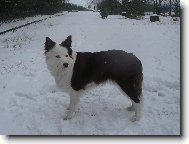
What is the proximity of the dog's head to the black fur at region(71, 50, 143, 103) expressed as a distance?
266 mm

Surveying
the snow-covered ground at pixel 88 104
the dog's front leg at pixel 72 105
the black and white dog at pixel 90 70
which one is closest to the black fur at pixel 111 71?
the black and white dog at pixel 90 70

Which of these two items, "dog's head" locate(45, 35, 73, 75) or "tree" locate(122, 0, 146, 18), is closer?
"dog's head" locate(45, 35, 73, 75)

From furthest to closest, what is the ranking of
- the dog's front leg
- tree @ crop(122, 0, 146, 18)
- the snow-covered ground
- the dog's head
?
1. tree @ crop(122, 0, 146, 18)
2. the dog's front leg
3. the dog's head
4. the snow-covered ground

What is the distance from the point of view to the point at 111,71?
5.52 meters

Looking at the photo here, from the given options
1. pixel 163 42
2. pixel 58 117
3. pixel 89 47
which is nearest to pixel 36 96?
pixel 58 117

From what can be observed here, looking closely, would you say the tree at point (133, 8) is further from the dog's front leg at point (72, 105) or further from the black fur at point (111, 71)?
the dog's front leg at point (72, 105)

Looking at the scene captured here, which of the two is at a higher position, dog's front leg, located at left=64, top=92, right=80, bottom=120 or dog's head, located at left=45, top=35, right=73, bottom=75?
dog's head, located at left=45, top=35, right=73, bottom=75

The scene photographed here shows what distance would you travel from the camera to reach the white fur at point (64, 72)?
539 centimetres

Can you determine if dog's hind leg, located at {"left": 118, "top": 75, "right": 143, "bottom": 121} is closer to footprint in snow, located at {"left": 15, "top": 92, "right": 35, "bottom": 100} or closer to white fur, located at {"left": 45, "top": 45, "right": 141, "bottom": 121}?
white fur, located at {"left": 45, "top": 45, "right": 141, "bottom": 121}

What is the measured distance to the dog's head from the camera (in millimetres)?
5348

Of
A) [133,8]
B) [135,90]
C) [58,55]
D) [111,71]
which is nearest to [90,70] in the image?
[111,71]

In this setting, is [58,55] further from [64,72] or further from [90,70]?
[90,70]

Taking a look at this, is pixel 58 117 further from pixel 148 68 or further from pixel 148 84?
pixel 148 68

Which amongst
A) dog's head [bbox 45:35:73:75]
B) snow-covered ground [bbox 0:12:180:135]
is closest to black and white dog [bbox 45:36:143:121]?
dog's head [bbox 45:35:73:75]
